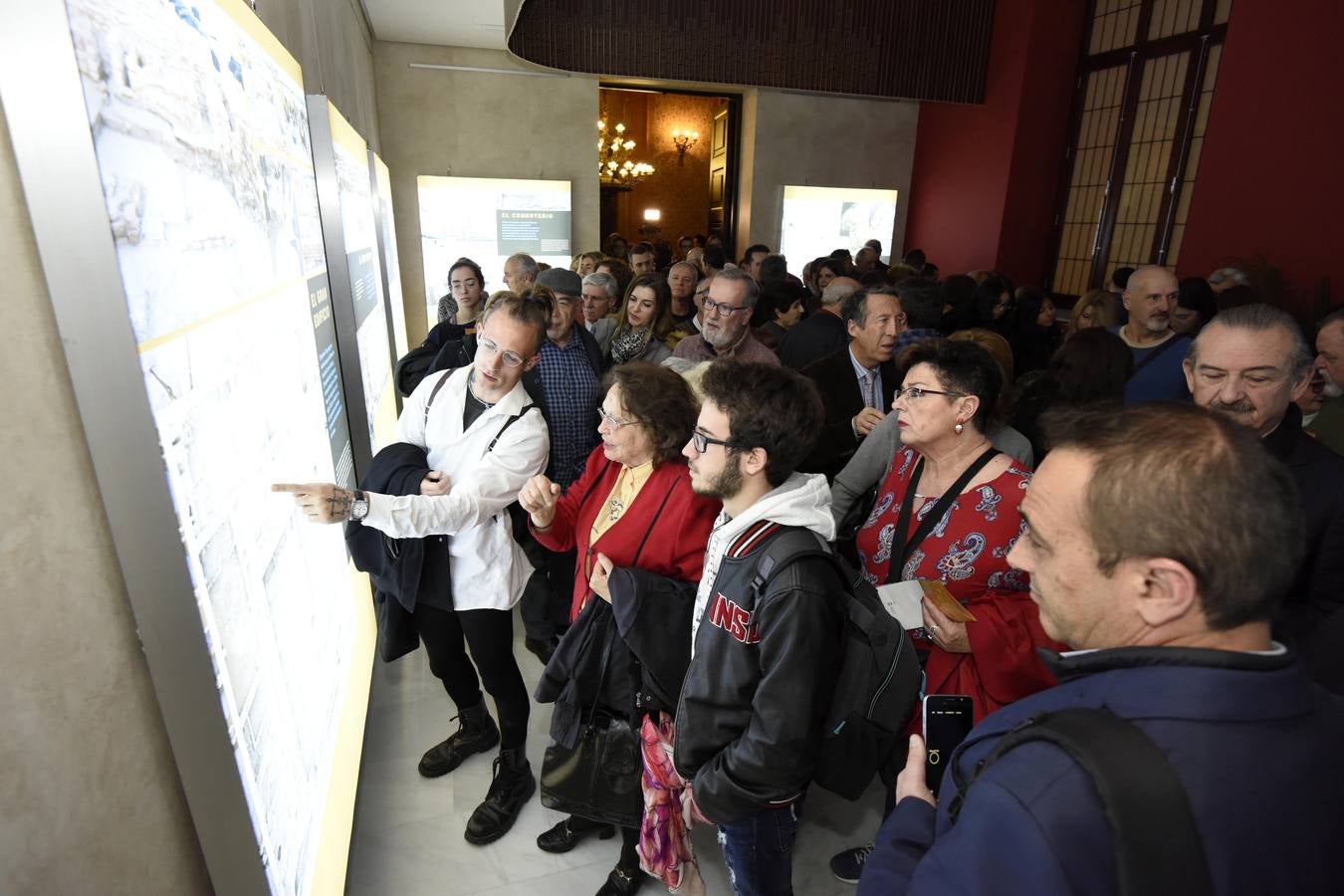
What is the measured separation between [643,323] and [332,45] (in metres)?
2.48

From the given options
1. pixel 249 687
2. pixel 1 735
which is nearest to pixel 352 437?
pixel 249 687

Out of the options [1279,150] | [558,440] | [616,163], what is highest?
[616,163]

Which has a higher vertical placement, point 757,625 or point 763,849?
point 757,625

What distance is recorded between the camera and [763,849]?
1.75 metres

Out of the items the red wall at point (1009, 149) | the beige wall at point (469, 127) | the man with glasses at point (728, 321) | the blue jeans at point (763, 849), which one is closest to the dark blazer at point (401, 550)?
the blue jeans at point (763, 849)

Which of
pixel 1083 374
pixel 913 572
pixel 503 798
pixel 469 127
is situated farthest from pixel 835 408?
pixel 469 127

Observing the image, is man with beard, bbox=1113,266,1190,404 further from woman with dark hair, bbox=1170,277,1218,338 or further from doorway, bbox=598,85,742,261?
doorway, bbox=598,85,742,261

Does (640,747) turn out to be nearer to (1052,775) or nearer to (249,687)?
(249,687)

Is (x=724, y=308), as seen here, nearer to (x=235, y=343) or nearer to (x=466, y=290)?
(x=466, y=290)

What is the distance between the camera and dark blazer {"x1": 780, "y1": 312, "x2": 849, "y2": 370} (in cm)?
354

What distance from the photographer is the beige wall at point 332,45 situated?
251 cm

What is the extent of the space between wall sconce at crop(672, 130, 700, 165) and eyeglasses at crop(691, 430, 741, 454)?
16.8 meters

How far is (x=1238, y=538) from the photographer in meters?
0.77

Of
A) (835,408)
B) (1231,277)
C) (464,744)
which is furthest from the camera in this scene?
(1231,277)
